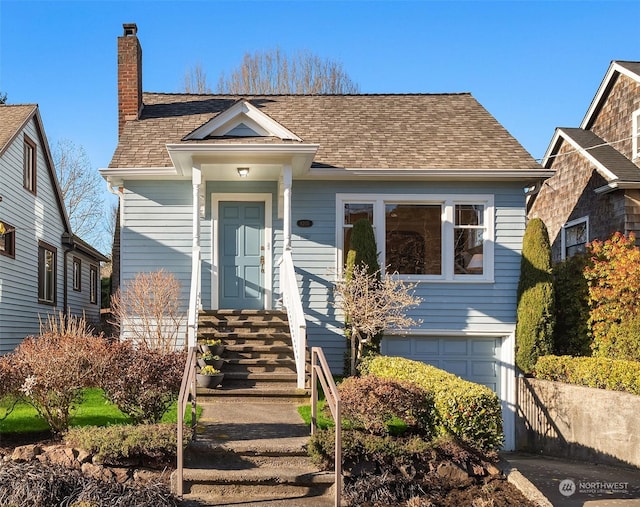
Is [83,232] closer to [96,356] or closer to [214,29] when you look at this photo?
[214,29]

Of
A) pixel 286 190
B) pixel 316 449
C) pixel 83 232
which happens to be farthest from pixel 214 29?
pixel 83 232

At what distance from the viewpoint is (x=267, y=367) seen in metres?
10.4

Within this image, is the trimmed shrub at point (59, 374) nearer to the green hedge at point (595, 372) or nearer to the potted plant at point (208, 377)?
the potted plant at point (208, 377)

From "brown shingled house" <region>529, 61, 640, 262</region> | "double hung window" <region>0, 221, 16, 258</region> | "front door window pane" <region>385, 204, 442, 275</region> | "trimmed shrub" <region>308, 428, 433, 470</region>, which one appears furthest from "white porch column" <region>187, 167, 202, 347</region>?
"brown shingled house" <region>529, 61, 640, 262</region>

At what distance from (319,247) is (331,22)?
4.14 m

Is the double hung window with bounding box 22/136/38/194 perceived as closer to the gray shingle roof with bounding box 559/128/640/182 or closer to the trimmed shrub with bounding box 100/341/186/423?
the trimmed shrub with bounding box 100/341/186/423

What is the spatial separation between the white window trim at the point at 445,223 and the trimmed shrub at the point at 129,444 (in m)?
6.51

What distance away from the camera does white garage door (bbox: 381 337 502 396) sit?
13.1 meters

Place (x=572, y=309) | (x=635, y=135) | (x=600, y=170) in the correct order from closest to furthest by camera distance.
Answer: (x=572, y=309) < (x=600, y=170) < (x=635, y=135)

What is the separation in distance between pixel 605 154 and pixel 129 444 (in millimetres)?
13273

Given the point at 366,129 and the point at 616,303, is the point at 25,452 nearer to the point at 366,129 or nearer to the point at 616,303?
the point at 366,129

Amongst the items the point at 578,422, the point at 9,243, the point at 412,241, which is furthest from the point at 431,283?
the point at 9,243

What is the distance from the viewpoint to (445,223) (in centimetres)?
1309

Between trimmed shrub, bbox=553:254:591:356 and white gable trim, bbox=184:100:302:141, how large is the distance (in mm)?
5984
